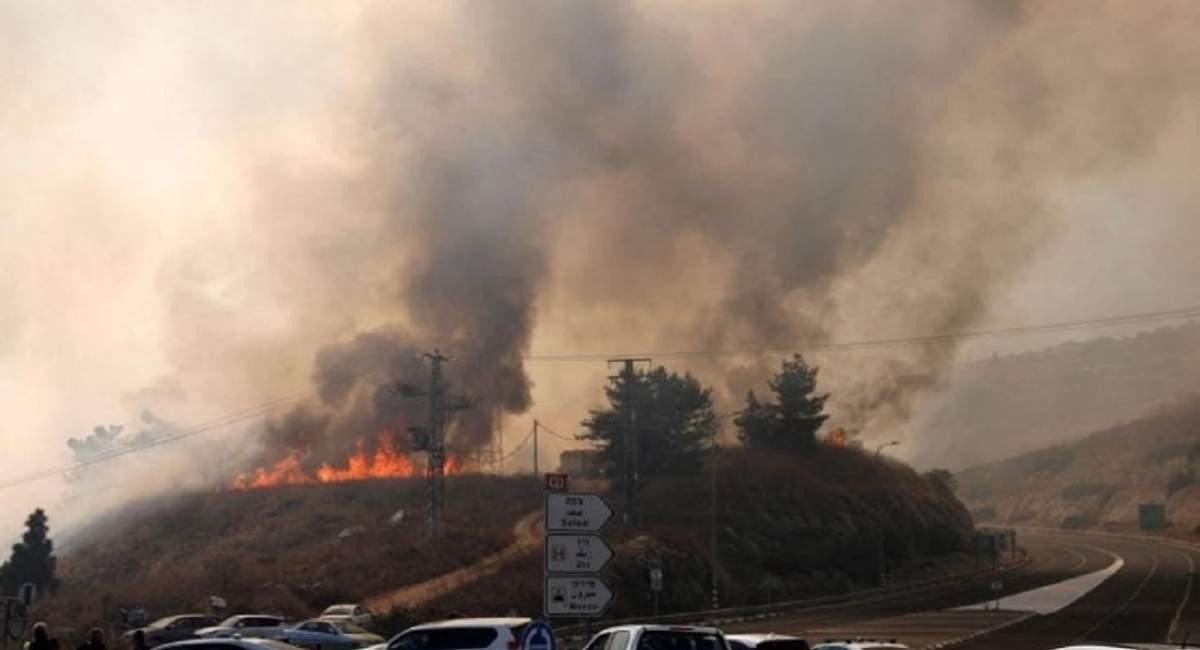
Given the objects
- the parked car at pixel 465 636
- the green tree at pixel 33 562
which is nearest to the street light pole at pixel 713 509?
the green tree at pixel 33 562

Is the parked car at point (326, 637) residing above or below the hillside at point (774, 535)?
below

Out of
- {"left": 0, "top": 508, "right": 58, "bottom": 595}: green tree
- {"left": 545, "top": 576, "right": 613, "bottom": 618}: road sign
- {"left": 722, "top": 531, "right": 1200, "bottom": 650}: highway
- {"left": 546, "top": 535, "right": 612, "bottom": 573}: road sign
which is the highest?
{"left": 0, "top": 508, "right": 58, "bottom": 595}: green tree

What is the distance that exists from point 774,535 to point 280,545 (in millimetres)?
34864

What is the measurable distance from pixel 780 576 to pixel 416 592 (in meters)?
29.8

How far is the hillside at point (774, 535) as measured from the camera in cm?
8319

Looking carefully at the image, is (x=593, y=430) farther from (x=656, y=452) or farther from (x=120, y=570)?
(x=120, y=570)

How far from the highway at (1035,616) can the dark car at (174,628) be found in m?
22.8

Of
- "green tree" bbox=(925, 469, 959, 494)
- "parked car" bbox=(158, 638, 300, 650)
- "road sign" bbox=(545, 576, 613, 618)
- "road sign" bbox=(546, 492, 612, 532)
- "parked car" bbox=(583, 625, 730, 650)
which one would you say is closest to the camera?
"road sign" bbox=(545, 576, 613, 618)

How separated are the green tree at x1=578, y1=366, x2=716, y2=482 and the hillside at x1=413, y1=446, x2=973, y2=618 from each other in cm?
247

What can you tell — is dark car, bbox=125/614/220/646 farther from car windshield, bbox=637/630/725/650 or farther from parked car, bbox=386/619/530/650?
car windshield, bbox=637/630/725/650

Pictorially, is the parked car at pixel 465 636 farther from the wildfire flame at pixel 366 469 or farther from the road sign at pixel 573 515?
the wildfire flame at pixel 366 469

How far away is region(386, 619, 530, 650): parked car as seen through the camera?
91.3ft

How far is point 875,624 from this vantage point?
68.4 metres

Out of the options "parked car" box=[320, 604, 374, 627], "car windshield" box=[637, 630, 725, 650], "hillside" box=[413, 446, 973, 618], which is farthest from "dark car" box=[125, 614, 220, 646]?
"car windshield" box=[637, 630, 725, 650]
